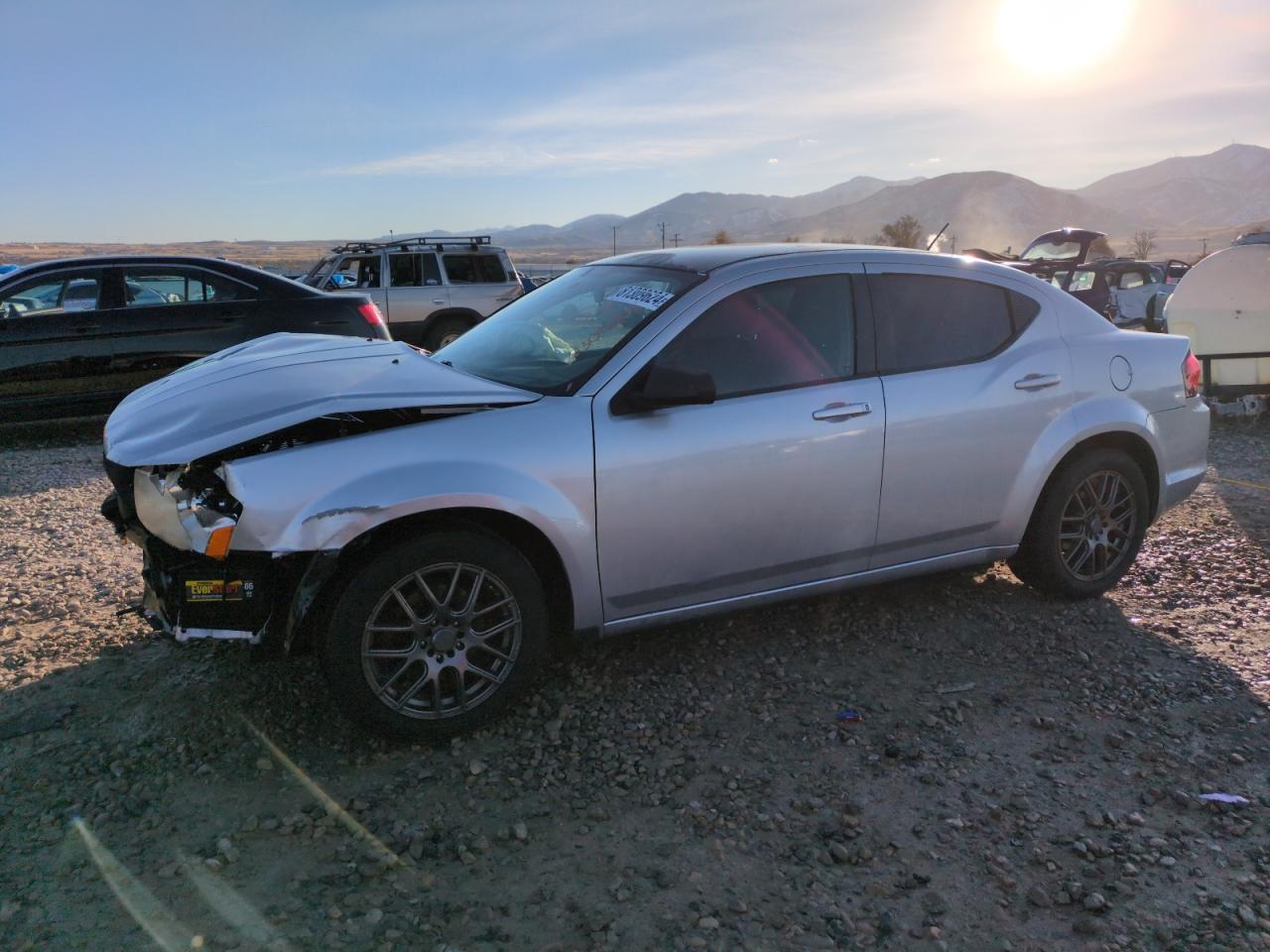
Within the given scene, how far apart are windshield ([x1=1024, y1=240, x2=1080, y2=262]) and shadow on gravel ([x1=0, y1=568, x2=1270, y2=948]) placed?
1330 centimetres

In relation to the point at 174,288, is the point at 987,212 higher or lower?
higher

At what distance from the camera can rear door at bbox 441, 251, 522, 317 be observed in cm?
1438

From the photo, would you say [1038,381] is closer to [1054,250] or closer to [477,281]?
[477,281]

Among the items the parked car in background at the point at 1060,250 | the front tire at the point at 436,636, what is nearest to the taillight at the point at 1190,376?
the front tire at the point at 436,636

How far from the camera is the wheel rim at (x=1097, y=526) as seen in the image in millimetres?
4594

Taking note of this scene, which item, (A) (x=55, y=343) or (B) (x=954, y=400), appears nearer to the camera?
(B) (x=954, y=400)

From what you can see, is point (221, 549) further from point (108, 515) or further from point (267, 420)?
point (108, 515)

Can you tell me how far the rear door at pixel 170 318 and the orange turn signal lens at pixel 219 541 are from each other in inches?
234

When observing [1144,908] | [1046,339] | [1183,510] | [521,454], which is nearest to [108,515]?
[521,454]

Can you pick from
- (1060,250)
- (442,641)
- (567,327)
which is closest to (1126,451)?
(567,327)

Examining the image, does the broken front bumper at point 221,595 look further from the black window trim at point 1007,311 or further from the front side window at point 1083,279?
the front side window at point 1083,279

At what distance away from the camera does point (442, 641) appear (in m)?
3.29

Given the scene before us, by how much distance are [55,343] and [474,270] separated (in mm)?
7250

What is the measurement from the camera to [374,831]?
2922 millimetres
